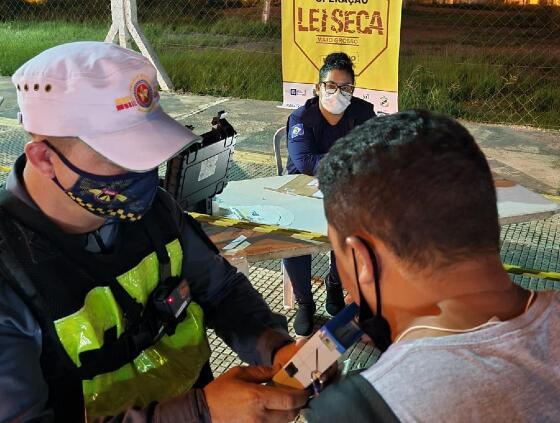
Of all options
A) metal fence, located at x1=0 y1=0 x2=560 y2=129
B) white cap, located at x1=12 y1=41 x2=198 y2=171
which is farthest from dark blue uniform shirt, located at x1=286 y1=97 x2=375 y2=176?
metal fence, located at x1=0 y1=0 x2=560 y2=129

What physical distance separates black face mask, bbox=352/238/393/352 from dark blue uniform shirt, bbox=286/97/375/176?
261 centimetres

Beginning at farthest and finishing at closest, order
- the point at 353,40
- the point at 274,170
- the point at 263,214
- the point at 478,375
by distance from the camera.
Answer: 1. the point at 274,170
2. the point at 353,40
3. the point at 263,214
4. the point at 478,375

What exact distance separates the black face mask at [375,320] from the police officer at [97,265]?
246 mm

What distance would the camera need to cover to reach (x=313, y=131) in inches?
151

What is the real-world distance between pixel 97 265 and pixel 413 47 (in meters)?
10.3

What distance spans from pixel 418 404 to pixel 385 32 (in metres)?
5.00

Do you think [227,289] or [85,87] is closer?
[85,87]

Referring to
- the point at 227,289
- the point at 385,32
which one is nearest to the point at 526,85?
the point at 385,32

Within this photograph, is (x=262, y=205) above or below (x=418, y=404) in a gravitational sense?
below

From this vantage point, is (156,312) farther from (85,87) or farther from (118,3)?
(118,3)

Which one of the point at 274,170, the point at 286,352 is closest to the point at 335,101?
the point at 274,170

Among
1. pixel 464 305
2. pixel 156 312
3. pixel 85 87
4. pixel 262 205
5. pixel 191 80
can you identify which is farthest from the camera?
pixel 191 80

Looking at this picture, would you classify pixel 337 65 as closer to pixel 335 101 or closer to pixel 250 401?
pixel 335 101

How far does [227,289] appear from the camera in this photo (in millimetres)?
1850
